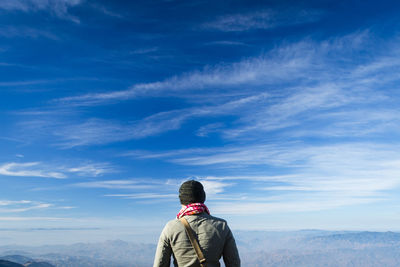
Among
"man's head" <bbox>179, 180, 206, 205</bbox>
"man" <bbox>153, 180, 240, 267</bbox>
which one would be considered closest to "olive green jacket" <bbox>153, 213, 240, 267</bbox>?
"man" <bbox>153, 180, 240, 267</bbox>

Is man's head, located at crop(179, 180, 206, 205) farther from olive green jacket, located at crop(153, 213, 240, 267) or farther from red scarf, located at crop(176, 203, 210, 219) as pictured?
olive green jacket, located at crop(153, 213, 240, 267)

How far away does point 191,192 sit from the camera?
Answer: 7.34 meters

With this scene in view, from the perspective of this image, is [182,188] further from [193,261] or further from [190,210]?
[193,261]

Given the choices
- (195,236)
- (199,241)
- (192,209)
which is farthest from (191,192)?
(199,241)

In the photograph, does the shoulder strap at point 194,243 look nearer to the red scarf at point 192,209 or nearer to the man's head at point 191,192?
the red scarf at point 192,209

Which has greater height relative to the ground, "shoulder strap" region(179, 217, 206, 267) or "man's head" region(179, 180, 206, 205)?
"man's head" region(179, 180, 206, 205)

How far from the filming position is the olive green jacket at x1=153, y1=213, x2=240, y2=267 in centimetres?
702

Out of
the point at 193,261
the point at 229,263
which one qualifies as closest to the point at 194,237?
the point at 193,261

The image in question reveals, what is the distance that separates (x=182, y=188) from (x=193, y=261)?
65.6 inches

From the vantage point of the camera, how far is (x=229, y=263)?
7355mm

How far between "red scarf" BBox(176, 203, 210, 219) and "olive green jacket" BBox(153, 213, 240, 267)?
3.8 inches

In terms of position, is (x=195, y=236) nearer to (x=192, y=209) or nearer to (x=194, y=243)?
(x=194, y=243)

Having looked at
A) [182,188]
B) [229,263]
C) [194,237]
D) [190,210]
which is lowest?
[229,263]

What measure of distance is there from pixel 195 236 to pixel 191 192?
1.00m
